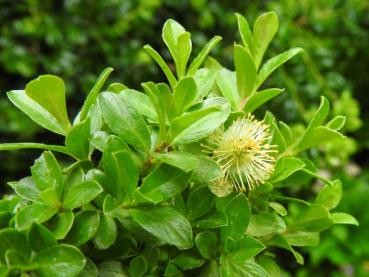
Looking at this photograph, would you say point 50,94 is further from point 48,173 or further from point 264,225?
point 264,225

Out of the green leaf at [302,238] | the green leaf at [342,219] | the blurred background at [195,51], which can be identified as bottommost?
the blurred background at [195,51]

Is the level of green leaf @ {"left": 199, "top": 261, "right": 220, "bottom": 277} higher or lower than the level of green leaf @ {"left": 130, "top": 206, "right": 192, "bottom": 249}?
lower

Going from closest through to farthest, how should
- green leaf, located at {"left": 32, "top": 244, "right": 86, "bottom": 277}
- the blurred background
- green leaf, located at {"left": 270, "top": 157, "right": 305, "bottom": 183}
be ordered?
1. green leaf, located at {"left": 32, "top": 244, "right": 86, "bottom": 277}
2. green leaf, located at {"left": 270, "top": 157, "right": 305, "bottom": 183}
3. the blurred background

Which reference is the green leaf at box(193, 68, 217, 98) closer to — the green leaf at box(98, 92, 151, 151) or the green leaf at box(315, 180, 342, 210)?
the green leaf at box(98, 92, 151, 151)

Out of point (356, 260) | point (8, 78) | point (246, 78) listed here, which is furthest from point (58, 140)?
point (246, 78)

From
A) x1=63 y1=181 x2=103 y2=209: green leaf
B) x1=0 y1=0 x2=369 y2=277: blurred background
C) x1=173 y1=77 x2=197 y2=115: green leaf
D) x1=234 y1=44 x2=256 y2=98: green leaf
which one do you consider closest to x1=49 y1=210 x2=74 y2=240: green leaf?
x1=63 y1=181 x2=103 y2=209: green leaf

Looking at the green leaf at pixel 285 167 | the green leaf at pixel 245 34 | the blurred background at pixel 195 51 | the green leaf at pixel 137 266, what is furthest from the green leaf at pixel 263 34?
the blurred background at pixel 195 51

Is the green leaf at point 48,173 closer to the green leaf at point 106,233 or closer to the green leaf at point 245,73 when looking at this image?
the green leaf at point 106,233
